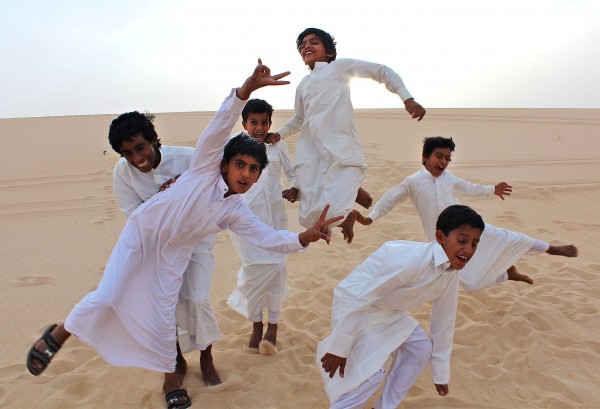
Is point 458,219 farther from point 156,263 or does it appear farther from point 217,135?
point 156,263

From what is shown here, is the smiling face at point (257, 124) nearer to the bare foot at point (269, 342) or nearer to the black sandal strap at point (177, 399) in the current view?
the bare foot at point (269, 342)

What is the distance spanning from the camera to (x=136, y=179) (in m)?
3.25

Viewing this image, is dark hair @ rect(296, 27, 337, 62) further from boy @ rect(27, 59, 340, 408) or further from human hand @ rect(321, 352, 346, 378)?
human hand @ rect(321, 352, 346, 378)

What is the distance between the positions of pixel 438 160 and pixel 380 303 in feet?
5.99

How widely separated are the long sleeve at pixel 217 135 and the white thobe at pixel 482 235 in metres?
2.03

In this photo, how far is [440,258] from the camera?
269 centimetres

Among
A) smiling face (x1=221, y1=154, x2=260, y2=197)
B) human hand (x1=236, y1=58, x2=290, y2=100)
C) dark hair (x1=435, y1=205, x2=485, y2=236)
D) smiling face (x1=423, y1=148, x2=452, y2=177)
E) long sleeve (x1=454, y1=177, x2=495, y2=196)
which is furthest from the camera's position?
long sleeve (x1=454, y1=177, x2=495, y2=196)

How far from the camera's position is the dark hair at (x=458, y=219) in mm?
2740

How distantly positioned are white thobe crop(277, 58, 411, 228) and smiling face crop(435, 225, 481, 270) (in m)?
1.27

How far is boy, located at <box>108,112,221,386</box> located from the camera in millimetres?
3154

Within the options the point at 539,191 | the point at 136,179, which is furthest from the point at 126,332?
the point at 539,191

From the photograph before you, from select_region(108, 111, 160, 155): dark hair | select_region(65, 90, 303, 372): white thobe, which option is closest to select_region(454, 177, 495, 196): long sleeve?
select_region(65, 90, 303, 372): white thobe

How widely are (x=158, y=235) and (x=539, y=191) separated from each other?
9.40m

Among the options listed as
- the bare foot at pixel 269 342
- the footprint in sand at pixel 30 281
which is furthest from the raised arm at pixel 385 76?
the footprint in sand at pixel 30 281
